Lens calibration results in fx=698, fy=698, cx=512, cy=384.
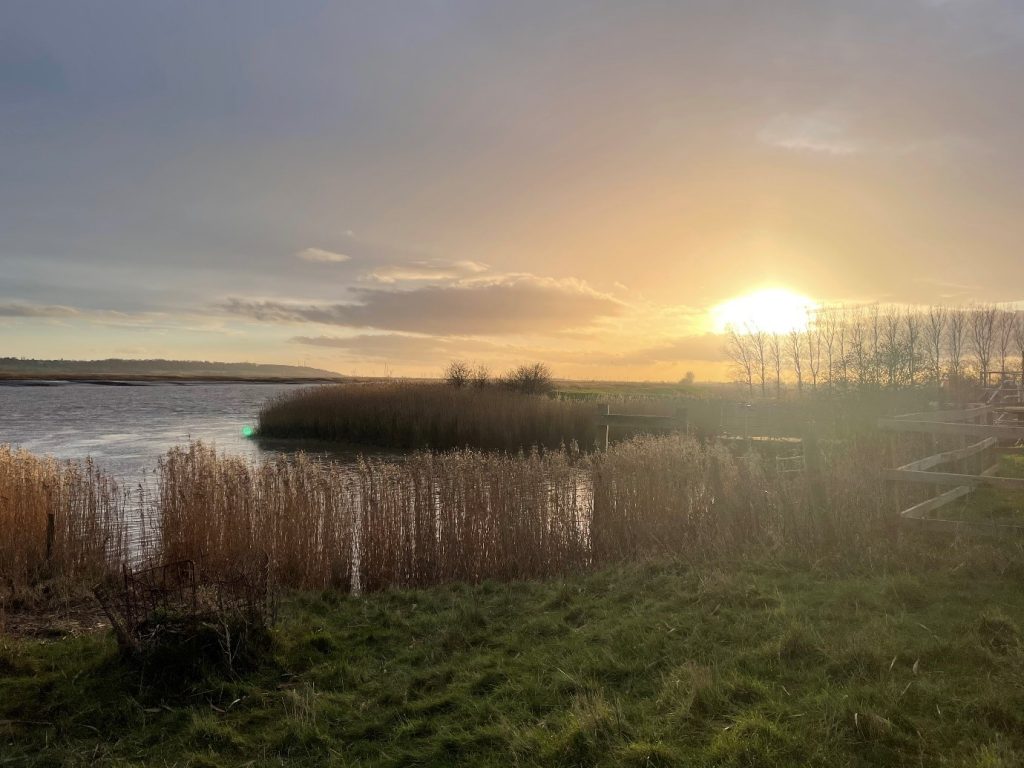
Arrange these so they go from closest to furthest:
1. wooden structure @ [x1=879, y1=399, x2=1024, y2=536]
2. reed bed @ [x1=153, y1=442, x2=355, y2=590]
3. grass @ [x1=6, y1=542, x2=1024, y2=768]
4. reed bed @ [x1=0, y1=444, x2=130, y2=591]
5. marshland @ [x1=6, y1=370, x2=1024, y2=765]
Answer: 1. grass @ [x1=6, y1=542, x2=1024, y2=768]
2. marshland @ [x1=6, y1=370, x2=1024, y2=765]
3. wooden structure @ [x1=879, y1=399, x2=1024, y2=536]
4. reed bed @ [x1=153, y1=442, x2=355, y2=590]
5. reed bed @ [x1=0, y1=444, x2=130, y2=591]

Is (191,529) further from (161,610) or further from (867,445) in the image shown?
(867,445)

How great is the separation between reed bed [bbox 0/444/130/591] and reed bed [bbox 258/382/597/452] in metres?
14.6

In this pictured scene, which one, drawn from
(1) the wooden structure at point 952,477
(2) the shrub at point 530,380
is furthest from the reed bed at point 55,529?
(2) the shrub at point 530,380

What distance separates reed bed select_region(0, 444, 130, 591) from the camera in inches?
373

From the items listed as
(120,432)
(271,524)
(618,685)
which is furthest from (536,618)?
(120,432)

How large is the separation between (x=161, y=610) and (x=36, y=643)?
1964 millimetres

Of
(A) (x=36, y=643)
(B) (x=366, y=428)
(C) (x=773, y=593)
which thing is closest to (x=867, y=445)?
(C) (x=773, y=593)

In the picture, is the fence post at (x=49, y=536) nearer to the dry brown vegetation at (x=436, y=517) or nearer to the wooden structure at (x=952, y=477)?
the dry brown vegetation at (x=436, y=517)

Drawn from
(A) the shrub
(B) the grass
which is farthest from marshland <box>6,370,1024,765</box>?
(A) the shrub

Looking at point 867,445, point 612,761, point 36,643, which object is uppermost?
point 867,445

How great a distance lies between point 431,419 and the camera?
90.6ft

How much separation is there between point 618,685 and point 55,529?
8926mm

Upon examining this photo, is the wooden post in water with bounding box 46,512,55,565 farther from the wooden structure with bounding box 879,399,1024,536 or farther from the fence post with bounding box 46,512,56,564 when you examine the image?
the wooden structure with bounding box 879,399,1024,536

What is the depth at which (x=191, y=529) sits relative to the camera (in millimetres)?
9641
